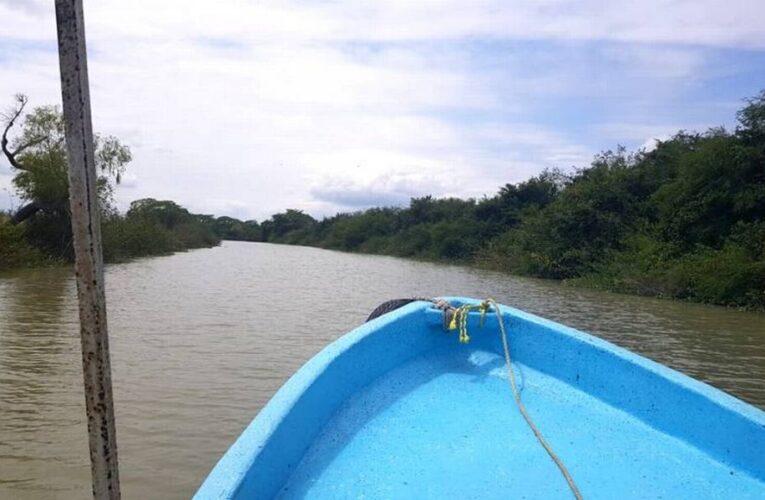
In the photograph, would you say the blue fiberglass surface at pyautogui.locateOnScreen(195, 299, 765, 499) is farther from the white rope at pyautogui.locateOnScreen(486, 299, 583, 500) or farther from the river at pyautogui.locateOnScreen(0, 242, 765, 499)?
the river at pyautogui.locateOnScreen(0, 242, 765, 499)

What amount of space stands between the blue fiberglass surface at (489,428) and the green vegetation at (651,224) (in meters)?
13.5

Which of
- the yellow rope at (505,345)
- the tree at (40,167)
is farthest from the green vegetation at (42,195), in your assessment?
the yellow rope at (505,345)

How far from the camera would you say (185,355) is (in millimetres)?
6453

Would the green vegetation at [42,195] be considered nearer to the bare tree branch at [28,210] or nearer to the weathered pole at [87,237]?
the bare tree branch at [28,210]

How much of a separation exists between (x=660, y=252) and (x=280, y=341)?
48.8 feet

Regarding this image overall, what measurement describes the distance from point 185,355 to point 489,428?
492cm

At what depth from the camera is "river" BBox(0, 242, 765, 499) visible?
3.62 m

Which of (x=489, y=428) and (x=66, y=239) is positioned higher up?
(x=66, y=239)

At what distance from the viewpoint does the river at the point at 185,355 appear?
362 cm

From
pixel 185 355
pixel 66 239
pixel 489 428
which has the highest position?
pixel 66 239

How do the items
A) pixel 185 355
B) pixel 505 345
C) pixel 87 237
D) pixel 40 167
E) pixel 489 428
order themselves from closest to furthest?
pixel 87 237 → pixel 489 428 → pixel 505 345 → pixel 185 355 → pixel 40 167

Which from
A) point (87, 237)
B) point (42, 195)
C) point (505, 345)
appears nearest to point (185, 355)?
point (505, 345)

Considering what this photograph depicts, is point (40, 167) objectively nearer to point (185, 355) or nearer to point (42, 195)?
point (42, 195)

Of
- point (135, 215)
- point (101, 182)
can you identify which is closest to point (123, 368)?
point (101, 182)
